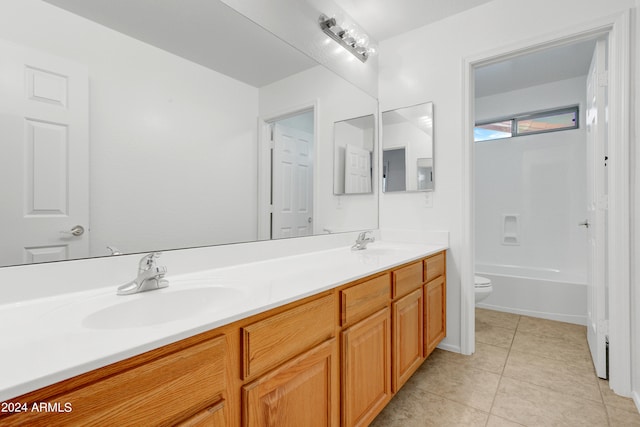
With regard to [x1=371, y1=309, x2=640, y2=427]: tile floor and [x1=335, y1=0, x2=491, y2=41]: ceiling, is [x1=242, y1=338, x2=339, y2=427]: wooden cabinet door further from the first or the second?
[x1=335, y1=0, x2=491, y2=41]: ceiling

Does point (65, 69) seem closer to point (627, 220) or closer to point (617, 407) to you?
point (627, 220)

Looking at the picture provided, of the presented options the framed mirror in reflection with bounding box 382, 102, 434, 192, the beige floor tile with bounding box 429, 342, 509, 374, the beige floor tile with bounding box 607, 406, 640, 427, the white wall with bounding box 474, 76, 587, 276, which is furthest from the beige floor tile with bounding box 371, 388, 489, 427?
the white wall with bounding box 474, 76, 587, 276

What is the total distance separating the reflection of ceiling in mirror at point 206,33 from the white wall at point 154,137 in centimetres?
4

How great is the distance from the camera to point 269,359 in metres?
0.84

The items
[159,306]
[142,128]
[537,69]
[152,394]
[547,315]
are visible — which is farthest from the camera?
[537,69]

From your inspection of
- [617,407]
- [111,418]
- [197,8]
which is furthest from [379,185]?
[111,418]

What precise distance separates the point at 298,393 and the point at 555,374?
180cm

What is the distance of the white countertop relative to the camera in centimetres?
51

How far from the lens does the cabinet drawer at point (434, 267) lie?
184 cm

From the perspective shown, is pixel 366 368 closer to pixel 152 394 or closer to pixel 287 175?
pixel 152 394

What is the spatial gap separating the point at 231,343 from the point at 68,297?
539 millimetres

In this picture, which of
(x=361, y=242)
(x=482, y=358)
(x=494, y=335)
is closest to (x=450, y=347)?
(x=482, y=358)

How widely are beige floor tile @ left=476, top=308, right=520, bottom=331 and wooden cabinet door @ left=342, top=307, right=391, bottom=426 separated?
174 cm

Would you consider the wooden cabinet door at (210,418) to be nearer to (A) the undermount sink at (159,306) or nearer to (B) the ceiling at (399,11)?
(A) the undermount sink at (159,306)
